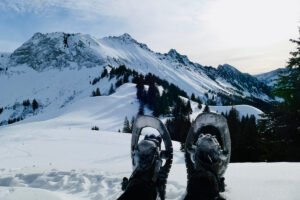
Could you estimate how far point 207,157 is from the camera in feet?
16.6

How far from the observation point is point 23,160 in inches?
669

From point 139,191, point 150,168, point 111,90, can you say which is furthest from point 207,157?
point 111,90

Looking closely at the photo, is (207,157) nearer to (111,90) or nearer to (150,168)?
(150,168)

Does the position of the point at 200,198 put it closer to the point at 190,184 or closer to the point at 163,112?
the point at 190,184

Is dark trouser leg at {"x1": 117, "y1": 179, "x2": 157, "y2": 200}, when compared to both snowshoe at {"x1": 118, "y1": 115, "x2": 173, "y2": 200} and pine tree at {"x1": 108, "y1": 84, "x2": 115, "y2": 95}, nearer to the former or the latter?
snowshoe at {"x1": 118, "y1": 115, "x2": 173, "y2": 200}

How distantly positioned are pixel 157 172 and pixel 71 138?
2314 centimetres

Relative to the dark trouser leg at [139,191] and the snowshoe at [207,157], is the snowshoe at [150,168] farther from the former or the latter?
the snowshoe at [207,157]

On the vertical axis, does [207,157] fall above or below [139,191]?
above

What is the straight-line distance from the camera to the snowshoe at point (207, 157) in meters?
4.46

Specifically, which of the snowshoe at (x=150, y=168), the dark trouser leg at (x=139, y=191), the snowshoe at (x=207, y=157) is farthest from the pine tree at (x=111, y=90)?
the dark trouser leg at (x=139, y=191)

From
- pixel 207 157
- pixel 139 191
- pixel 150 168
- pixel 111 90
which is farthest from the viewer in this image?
pixel 111 90

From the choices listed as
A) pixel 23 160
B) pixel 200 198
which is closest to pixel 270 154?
pixel 23 160

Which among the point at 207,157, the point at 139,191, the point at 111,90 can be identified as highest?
the point at 111,90

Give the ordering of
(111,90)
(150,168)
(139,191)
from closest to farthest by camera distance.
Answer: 1. (139,191)
2. (150,168)
3. (111,90)
